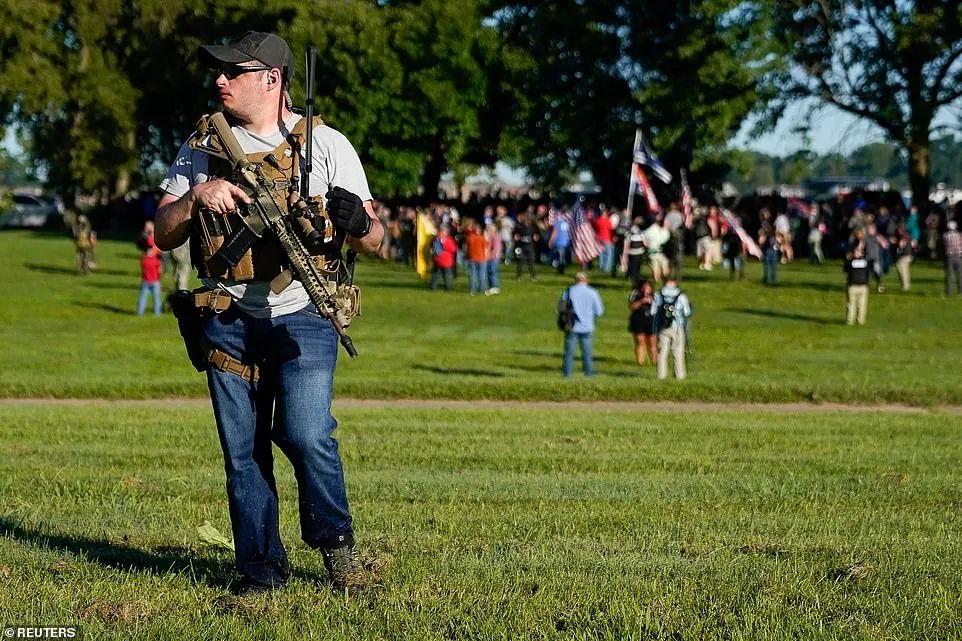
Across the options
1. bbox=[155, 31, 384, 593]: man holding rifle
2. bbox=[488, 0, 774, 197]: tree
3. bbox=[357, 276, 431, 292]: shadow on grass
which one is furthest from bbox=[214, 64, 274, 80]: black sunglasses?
bbox=[488, 0, 774, 197]: tree

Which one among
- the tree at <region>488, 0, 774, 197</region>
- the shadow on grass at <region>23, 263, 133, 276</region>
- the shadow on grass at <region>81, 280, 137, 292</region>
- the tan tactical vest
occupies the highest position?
the tree at <region>488, 0, 774, 197</region>

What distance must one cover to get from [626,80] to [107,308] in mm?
26481

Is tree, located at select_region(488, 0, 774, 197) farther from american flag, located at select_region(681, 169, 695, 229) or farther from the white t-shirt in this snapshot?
the white t-shirt

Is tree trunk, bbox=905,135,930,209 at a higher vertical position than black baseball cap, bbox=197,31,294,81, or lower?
higher

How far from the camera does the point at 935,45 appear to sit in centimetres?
4791

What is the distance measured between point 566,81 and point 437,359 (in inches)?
1355

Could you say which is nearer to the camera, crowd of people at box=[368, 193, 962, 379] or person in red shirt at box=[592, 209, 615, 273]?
crowd of people at box=[368, 193, 962, 379]

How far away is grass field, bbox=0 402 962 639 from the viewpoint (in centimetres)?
481

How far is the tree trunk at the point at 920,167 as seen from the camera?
1959 inches

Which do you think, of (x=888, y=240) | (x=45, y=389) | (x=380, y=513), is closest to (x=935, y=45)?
(x=888, y=240)

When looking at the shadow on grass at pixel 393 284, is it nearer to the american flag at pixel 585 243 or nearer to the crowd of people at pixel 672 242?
the crowd of people at pixel 672 242

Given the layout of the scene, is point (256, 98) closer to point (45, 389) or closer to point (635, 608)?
point (635, 608)

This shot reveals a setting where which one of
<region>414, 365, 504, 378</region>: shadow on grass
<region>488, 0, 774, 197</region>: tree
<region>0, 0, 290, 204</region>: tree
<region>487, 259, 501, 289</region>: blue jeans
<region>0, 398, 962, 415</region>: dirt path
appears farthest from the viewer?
<region>0, 0, 290, 204</region>: tree

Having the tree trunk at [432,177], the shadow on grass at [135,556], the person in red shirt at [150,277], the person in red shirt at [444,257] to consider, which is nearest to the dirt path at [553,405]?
the shadow on grass at [135,556]
